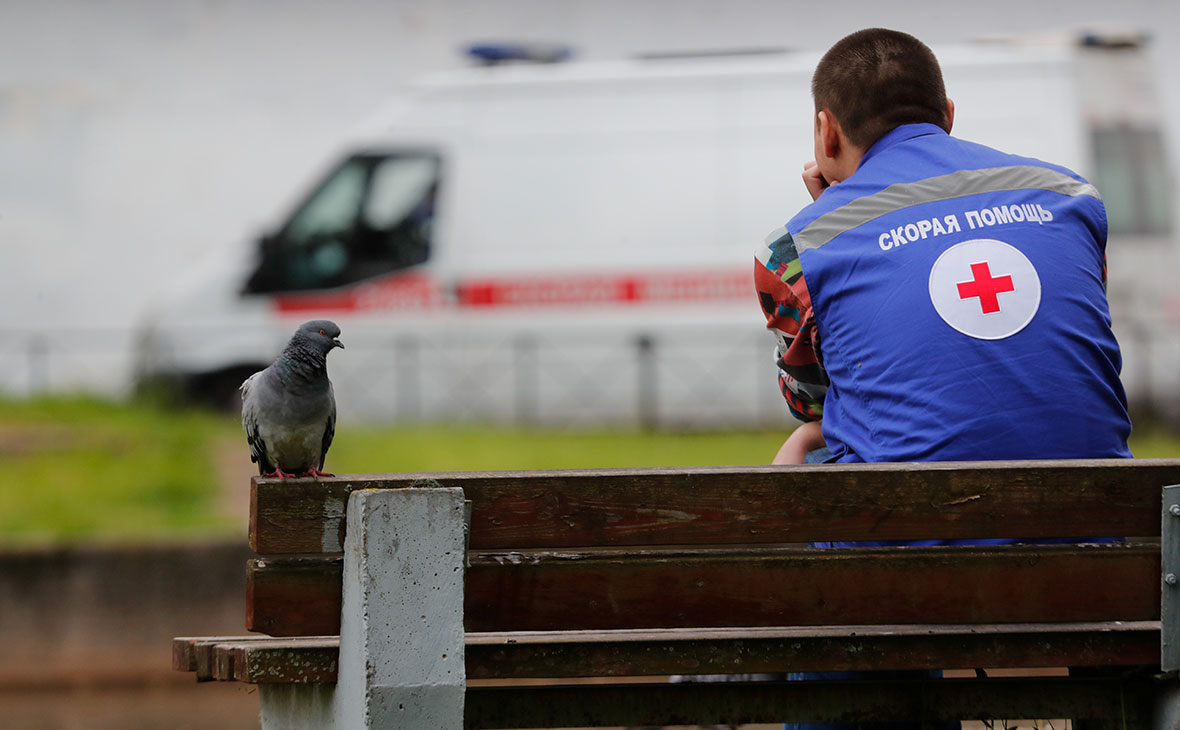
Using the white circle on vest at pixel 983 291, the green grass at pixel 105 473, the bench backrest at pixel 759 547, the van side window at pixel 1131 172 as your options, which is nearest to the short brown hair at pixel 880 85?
the white circle on vest at pixel 983 291

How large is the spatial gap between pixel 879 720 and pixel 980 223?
897 mm

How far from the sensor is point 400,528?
7.04 feet

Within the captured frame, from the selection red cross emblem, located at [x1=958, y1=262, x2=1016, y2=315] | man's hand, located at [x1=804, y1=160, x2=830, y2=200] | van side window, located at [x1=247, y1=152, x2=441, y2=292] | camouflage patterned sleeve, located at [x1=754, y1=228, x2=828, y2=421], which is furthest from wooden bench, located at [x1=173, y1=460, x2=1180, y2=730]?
van side window, located at [x1=247, y1=152, x2=441, y2=292]

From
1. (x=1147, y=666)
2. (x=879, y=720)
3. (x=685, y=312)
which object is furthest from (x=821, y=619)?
(x=685, y=312)

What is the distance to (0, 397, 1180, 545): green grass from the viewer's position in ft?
24.1

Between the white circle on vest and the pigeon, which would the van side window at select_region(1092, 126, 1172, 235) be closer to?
the pigeon

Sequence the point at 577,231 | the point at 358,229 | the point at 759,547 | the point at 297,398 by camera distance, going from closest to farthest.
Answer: the point at 759,547 < the point at 297,398 < the point at 577,231 < the point at 358,229

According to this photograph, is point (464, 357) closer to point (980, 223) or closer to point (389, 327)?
point (389, 327)

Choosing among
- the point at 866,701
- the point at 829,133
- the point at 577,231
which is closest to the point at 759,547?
the point at 866,701

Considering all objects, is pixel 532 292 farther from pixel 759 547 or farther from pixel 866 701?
pixel 759 547

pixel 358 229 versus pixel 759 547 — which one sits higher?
pixel 358 229

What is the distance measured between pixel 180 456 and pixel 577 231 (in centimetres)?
340

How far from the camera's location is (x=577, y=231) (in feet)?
35.2

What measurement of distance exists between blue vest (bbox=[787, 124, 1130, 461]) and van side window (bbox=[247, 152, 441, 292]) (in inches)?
339
